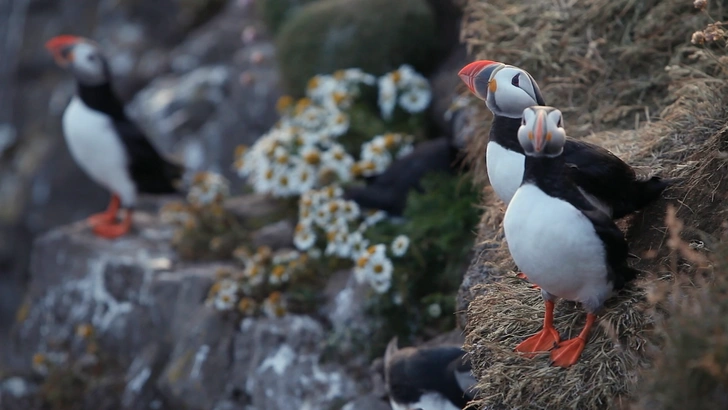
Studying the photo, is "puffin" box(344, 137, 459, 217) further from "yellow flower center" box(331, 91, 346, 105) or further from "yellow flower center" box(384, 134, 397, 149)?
"yellow flower center" box(331, 91, 346, 105)

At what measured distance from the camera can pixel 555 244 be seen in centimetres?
239

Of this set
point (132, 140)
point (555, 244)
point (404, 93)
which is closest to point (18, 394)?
point (132, 140)

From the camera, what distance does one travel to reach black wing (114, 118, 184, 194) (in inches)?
238

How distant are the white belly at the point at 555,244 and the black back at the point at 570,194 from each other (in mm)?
21

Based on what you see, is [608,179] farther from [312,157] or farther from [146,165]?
[146,165]

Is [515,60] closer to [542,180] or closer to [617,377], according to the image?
[542,180]

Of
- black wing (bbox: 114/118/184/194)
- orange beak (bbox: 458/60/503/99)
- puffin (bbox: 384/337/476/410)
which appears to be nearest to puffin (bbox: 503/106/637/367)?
orange beak (bbox: 458/60/503/99)

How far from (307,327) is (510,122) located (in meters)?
2.17

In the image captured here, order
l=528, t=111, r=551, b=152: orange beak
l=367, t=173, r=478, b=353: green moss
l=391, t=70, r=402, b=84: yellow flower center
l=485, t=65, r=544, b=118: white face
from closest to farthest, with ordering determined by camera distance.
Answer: l=528, t=111, r=551, b=152: orange beak → l=485, t=65, r=544, b=118: white face → l=367, t=173, r=478, b=353: green moss → l=391, t=70, r=402, b=84: yellow flower center

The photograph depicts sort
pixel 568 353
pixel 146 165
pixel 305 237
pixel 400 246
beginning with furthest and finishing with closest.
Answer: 1. pixel 146 165
2. pixel 305 237
3. pixel 400 246
4. pixel 568 353

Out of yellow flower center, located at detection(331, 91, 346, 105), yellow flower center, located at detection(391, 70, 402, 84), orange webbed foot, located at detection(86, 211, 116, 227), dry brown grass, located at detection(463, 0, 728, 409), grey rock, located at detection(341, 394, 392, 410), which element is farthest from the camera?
orange webbed foot, located at detection(86, 211, 116, 227)

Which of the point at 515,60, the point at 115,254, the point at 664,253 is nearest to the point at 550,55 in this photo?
the point at 515,60

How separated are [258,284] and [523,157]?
7.91 feet

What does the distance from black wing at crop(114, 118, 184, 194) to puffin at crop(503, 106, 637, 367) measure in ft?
13.7
